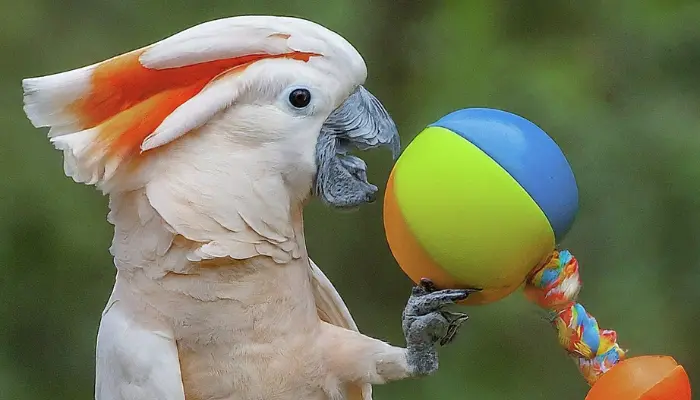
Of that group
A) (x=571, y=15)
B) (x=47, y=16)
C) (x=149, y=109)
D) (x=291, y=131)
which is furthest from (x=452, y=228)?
(x=47, y=16)

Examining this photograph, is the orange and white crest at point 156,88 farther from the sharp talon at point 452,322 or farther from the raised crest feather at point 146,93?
the sharp talon at point 452,322

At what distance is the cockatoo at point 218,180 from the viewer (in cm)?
88

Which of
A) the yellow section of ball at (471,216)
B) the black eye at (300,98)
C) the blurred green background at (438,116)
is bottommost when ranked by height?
the blurred green background at (438,116)

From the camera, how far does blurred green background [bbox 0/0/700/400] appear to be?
1.60 m

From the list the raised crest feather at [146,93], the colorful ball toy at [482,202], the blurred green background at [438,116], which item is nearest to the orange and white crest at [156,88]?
the raised crest feather at [146,93]

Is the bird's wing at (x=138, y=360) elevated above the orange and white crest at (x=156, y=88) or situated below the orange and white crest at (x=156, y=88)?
below

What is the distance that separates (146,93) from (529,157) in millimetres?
417

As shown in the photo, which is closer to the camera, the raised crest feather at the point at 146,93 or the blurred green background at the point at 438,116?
the raised crest feather at the point at 146,93

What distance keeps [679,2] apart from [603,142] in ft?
1.02

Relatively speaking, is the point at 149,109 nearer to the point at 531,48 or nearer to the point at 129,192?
the point at 129,192

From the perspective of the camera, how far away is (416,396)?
1.68 metres

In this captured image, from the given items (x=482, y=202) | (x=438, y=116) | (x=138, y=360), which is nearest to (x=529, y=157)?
(x=482, y=202)

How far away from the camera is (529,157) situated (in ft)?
2.73

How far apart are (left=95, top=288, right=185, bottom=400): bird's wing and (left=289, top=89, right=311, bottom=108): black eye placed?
0.94ft
